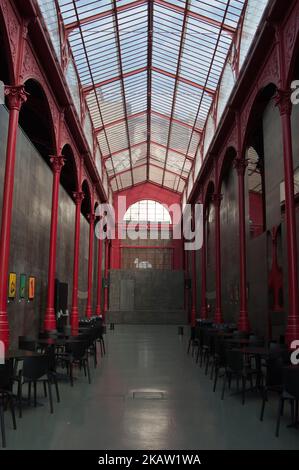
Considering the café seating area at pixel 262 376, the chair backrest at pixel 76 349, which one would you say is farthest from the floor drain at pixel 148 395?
the chair backrest at pixel 76 349

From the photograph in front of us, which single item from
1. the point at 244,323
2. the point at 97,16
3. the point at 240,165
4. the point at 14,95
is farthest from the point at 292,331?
the point at 97,16

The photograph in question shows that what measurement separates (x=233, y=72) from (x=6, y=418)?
1385 centimetres

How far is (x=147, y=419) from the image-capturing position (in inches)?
227

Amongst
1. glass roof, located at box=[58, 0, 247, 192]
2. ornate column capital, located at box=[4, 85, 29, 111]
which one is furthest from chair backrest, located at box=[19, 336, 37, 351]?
glass roof, located at box=[58, 0, 247, 192]

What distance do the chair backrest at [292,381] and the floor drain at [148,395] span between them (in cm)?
270

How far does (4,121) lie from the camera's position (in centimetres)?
1069

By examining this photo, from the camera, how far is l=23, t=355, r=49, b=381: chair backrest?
6053 millimetres

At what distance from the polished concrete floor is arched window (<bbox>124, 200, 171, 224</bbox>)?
2807 centimetres

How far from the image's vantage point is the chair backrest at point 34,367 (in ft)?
19.9

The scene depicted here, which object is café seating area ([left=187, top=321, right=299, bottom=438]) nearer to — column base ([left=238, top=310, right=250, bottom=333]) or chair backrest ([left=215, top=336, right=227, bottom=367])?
chair backrest ([left=215, top=336, right=227, bottom=367])

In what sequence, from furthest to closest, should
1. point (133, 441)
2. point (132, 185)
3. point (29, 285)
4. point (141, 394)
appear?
point (132, 185) < point (29, 285) < point (141, 394) < point (133, 441)

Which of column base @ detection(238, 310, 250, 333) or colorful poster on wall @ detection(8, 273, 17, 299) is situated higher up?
colorful poster on wall @ detection(8, 273, 17, 299)
